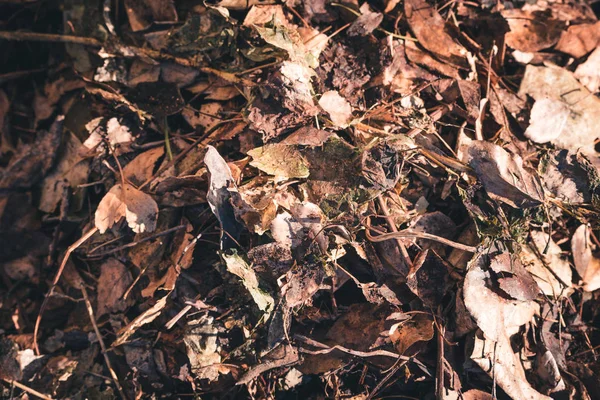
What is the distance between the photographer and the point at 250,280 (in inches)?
55.9

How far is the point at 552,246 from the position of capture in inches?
64.6

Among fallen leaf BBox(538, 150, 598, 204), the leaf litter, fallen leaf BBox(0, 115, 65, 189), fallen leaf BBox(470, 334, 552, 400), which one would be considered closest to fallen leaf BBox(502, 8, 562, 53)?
the leaf litter

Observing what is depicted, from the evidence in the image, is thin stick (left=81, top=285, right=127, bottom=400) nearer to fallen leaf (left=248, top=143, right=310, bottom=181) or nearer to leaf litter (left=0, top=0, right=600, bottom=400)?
leaf litter (left=0, top=0, right=600, bottom=400)

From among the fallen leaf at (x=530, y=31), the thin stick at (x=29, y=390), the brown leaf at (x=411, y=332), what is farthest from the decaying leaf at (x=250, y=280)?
the fallen leaf at (x=530, y=31)

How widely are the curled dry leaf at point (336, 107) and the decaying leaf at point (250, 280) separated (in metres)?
0.53

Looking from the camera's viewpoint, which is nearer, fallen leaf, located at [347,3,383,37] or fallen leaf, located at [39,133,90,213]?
fallen leaf, located at [347,3,383,37]

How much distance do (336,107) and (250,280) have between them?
0.62 meters

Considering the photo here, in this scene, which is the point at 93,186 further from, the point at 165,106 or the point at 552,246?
the point at 552,246

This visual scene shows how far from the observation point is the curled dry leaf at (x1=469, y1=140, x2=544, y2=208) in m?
1.47

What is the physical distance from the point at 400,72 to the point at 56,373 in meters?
1.64

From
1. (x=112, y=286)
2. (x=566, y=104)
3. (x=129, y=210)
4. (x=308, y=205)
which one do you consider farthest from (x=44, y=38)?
(x=566, y=104)

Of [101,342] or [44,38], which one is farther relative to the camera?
[44,38]

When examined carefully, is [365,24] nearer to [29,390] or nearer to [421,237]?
[421,237]

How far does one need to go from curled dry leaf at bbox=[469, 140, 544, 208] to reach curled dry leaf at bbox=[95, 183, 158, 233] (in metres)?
1.07
